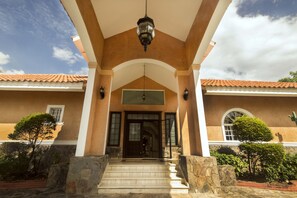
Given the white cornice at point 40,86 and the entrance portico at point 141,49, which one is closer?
the entrance portico at point 141,49

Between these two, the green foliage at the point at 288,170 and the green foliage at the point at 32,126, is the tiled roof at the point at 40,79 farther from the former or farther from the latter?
the green foliage at the point at 288,170

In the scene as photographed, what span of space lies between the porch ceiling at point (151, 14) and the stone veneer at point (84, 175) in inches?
202

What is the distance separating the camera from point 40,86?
726 centimetres

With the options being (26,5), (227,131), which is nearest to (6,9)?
(26,5)

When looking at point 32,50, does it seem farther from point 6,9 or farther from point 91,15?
point 91,15

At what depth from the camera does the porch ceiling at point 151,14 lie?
526 cm

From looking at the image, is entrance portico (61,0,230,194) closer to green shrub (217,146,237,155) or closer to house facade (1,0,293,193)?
house facade (1,0,293,193)

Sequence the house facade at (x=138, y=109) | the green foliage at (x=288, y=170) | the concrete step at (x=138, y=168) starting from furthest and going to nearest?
the house facade at (x=138, y=109)
the green foliage at (x=288, y=170)
the concrete step at (x=138, y=168)

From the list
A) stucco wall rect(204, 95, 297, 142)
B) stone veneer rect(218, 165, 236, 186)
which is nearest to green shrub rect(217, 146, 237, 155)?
stucco wall rect(204, 95, 297, 142)

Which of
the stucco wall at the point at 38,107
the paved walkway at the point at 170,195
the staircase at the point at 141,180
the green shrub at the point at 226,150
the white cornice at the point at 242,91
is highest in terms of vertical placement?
the white cornice at the point at 242,91

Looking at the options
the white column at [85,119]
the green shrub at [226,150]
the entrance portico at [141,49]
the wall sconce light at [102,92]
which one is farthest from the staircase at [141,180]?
the green shrub at [226,150]

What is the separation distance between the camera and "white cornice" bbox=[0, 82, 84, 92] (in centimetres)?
722

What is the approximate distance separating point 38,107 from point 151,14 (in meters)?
7.51

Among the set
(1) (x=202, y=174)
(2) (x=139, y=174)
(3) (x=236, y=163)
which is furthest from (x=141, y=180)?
(3) (x=236, y=163)
